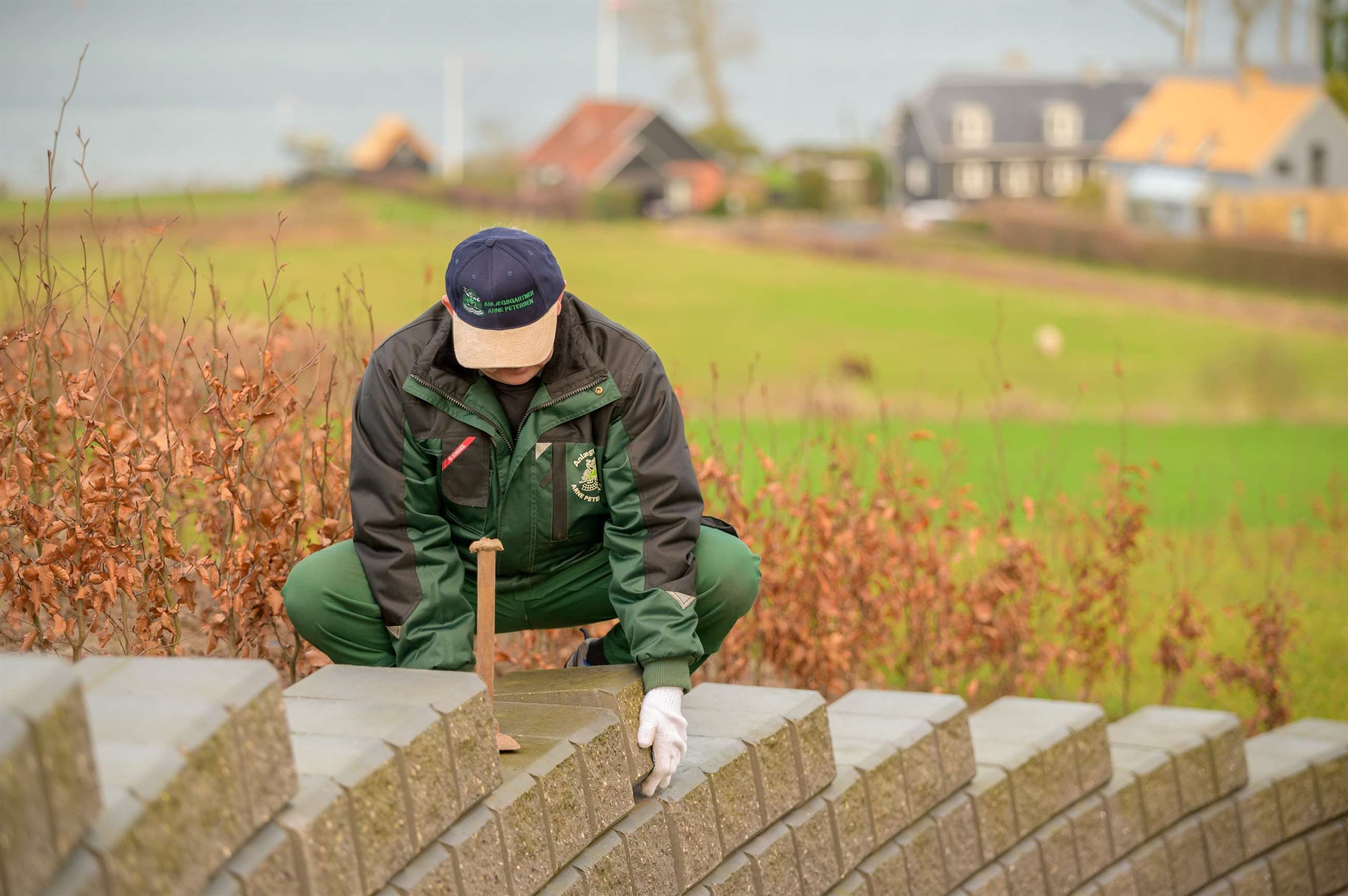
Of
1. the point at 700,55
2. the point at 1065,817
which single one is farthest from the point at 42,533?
the point at 700,55

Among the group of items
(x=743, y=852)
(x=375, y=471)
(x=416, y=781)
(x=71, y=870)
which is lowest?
(x=743, y=852)

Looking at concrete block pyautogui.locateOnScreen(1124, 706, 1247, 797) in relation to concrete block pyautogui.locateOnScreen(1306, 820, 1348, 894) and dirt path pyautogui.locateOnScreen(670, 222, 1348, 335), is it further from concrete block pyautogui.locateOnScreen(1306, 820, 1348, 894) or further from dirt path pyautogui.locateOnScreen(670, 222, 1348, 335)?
dirt path pyautogui.locateOnScreen(670, 222, 1348, 335)

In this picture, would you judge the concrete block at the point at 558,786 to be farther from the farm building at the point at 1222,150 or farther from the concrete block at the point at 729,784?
the farm building at the point at 1222,150

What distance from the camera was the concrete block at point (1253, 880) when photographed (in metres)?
5.15

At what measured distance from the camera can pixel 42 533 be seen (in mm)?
3336

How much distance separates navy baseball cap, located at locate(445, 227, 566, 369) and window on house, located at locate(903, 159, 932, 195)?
4634 cm

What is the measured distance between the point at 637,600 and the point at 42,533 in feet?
4.74

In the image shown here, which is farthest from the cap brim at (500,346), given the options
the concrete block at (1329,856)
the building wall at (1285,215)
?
the building wall at (1285,215)

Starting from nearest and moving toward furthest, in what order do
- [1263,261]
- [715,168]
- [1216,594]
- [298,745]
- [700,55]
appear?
1. [298,745]
2. [1216,594]
3. [1263,261]
4. [715,168]
5. [700,55]

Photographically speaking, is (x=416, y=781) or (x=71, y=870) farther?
(x=416, y=781)

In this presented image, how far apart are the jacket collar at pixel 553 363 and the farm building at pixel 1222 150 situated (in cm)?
2999

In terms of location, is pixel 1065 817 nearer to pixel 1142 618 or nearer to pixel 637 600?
pixel 637 600

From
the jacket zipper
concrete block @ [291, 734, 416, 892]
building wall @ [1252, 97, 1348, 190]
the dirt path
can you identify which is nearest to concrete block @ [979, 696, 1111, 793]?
the jacket zipper

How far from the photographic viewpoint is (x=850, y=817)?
3.71m
